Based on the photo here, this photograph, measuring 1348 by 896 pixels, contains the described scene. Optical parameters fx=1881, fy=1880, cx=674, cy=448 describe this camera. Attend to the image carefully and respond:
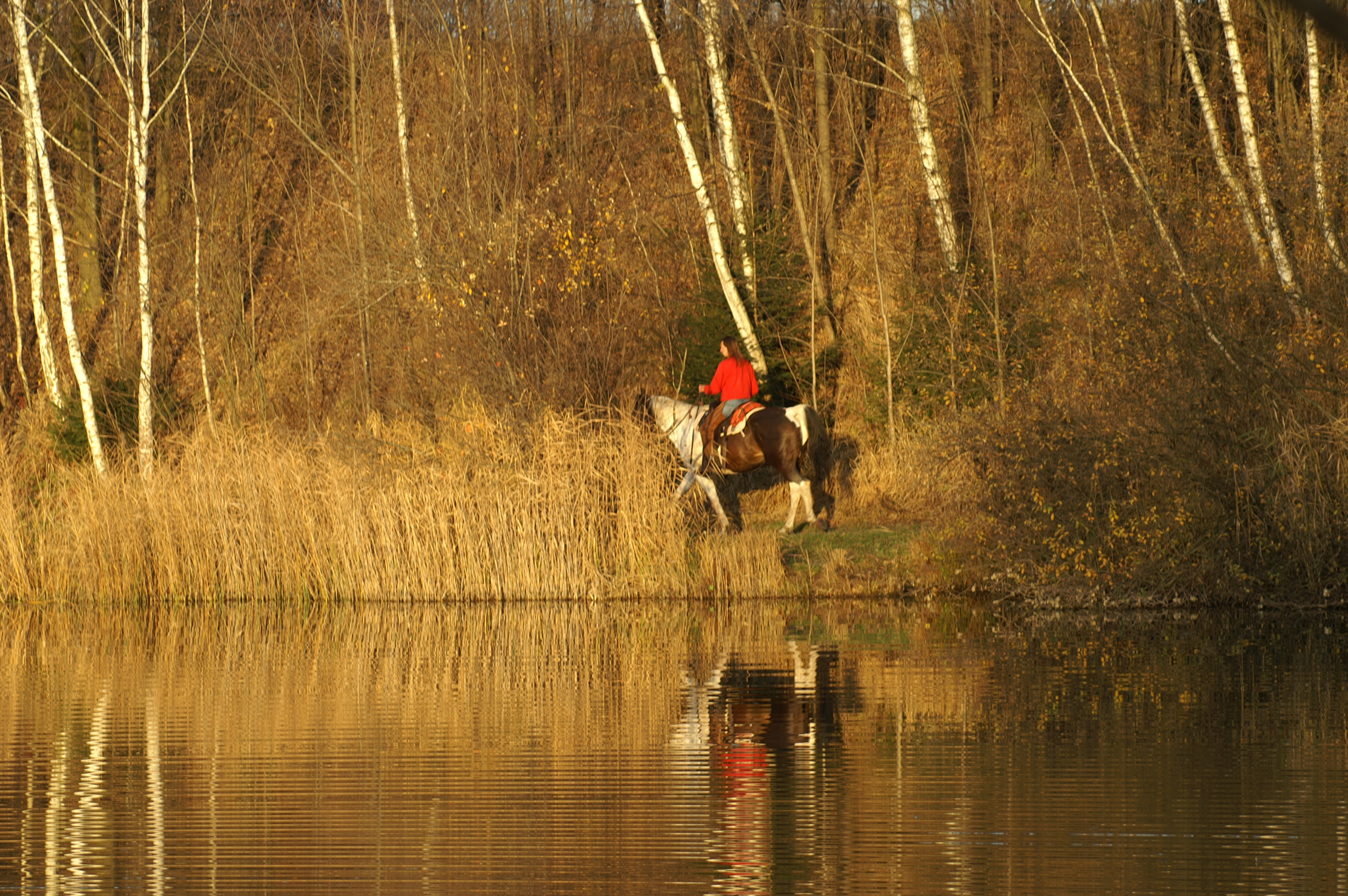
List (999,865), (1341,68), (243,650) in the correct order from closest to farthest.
→ (999,865) → (243,650) → (1341,68)

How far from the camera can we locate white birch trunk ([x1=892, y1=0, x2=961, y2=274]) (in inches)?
965

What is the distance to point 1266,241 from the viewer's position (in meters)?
18.9

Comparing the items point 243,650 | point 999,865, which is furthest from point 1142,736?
point 243,650

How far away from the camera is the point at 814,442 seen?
26.7 m

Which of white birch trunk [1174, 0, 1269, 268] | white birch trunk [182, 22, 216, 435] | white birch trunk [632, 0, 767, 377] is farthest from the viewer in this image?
white birch trunk [182, 22, 216, 435]

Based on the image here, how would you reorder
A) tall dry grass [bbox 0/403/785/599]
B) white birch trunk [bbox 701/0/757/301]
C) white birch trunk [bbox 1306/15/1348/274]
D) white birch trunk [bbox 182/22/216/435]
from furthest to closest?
1. white birch trunk [bbox 182/22/216/435]
2. white birch trunk [bbox 701/0/757/301]
3. tall dry grass [bbox 0/403/785/599]
4. white birch trunk [bbox 1306/15/1348/274]

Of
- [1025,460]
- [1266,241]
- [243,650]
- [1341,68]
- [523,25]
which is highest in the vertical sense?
[523,25]

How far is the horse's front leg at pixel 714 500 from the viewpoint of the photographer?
74.2ft

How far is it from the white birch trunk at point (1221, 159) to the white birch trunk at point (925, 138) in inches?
159

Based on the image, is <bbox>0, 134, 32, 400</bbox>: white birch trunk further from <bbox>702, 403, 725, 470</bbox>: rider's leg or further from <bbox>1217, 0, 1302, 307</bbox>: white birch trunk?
<bbox>1217, 0, 1302, 307</bbox>: white birch trunk

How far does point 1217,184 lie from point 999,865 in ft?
51.1

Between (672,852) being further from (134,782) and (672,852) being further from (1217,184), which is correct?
(1217,184)

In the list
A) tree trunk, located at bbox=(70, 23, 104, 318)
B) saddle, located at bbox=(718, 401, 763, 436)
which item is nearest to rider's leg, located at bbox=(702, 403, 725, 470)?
saddle, located at bbox=(718, 401, 763, 436)

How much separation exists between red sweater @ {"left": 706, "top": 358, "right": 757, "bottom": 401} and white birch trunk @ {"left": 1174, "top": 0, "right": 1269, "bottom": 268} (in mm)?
6018
